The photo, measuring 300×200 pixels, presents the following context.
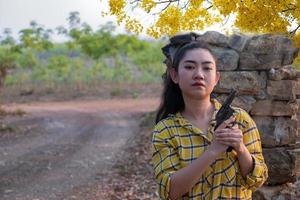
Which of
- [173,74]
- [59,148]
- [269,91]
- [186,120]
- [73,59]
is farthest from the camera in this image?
[73,59]

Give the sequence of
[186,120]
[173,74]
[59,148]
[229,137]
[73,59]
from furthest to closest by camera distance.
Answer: [73,59] → [59,148] → [173,74] → [186,120] → [229,137]

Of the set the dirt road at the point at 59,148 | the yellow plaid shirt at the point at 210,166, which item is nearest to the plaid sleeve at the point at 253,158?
the yellow plaid shirt at the point at 210,166

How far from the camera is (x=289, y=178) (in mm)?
5188

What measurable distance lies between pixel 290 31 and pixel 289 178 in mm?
1796

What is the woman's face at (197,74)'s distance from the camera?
2621 mm

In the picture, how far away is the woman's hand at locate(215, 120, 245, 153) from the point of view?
2.38 m

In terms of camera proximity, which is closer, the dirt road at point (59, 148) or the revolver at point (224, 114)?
the revolver at point (224, 114)

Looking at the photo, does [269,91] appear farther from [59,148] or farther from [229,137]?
[59,148]

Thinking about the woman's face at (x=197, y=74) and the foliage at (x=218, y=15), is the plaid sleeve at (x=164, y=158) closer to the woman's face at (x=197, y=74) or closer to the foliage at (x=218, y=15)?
the woman's face at (x=197, y=74)

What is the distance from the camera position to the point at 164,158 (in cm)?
257

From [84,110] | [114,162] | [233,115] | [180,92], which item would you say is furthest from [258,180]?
[84,110]

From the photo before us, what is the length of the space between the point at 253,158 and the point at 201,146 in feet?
0.77

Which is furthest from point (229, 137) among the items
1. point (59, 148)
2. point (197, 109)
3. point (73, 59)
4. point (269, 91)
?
point (73, 59)

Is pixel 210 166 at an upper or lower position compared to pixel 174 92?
lower
